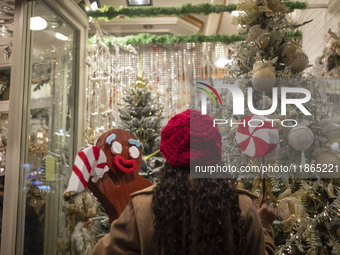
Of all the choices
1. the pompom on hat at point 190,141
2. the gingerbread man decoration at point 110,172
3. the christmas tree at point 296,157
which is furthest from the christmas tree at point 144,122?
the pompom on hat at point 190,141

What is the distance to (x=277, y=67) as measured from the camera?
2.47 m

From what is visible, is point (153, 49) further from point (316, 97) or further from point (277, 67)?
point (316, 97)

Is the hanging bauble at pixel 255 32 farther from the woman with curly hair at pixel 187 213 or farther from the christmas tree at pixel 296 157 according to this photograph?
the woman with curly hair at pixel 187 213

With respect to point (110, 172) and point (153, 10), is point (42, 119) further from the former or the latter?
point (153, 10)

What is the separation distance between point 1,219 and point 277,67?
2265 mm

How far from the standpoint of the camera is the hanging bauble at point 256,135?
201 cm

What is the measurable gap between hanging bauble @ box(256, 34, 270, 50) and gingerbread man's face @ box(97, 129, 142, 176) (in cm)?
112

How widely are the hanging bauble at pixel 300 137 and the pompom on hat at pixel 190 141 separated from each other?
1012 millimetres

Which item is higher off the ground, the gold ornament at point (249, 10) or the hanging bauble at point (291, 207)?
the gold ornament at point (249, 10)

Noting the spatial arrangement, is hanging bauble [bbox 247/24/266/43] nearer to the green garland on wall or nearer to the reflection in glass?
the reflection in glass

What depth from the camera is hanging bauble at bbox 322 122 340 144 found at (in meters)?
2.24

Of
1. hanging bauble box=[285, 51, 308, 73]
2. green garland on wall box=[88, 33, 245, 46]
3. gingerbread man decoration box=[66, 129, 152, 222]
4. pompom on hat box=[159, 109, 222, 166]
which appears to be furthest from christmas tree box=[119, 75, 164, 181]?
Answer: pompom on hat box=[159, 109, 222, 166]

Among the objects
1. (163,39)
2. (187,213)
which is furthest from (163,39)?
(187,213)

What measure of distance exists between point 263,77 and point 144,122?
3.99 feet
